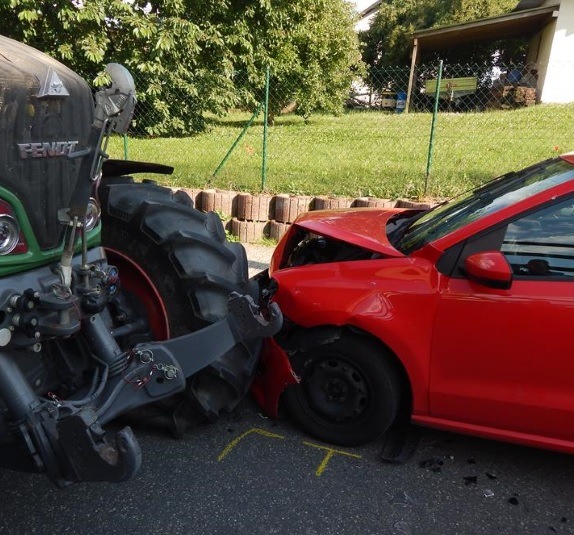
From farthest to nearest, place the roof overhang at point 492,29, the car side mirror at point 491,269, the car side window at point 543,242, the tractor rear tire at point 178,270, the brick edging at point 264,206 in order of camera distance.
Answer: the roof overhang at point 492,29
the brick edging at point 264,206
the tractor rear tire at point 178,270
the car side window at point 543,242
the car side mirror at point 491,269

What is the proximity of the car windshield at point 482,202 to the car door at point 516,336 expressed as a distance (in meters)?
0.20

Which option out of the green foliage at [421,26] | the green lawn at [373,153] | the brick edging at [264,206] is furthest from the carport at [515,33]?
the brick edging at [264,206]

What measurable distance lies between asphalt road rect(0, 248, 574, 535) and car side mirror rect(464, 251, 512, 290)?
1066mm

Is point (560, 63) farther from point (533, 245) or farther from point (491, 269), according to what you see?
point (491, 269)

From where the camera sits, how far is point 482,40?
26.2m

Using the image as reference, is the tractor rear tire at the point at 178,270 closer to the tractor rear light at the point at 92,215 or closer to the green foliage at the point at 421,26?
the tractor rear light at the point at 92,215

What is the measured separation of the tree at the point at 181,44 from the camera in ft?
38.2

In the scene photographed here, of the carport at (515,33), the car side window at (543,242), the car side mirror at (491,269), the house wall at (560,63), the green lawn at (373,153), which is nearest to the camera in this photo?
the car side mirror at (491,269)

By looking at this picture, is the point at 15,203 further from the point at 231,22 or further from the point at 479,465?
the point at 231,22

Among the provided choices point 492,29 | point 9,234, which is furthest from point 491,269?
point 492,29

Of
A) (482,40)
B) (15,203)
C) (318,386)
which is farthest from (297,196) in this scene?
(482,40)

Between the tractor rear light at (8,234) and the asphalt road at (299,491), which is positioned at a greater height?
the tractor rear light at (8,234)

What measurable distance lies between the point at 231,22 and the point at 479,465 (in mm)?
13562

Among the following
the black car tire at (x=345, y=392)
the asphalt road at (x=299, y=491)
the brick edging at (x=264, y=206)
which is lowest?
the asphalt road at (x=299, y=491)
